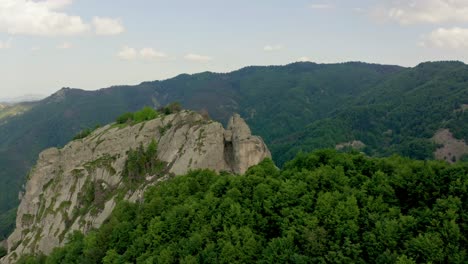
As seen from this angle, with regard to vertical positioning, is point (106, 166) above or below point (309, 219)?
above

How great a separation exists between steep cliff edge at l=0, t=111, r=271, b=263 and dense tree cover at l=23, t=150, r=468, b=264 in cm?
1666

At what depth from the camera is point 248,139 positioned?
84.8 meters

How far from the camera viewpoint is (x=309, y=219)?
4722cm

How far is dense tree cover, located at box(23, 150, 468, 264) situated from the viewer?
136 ft

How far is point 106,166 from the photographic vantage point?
298 feet

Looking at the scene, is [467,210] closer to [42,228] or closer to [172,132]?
[172,132]

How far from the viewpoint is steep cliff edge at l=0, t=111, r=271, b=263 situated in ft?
273

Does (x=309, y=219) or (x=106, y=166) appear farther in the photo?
(x=106, y=166)

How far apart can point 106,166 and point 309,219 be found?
58.5 meters

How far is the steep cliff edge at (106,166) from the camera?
83.2 meters

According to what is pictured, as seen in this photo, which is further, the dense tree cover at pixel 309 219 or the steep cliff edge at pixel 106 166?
the steep cliff edge at pixel 106 166

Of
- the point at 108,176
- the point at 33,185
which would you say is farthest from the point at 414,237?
the point at 33,185

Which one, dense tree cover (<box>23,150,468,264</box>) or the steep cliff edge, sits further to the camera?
the steep cliff edge

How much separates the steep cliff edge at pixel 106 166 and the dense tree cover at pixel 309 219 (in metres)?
16.7
